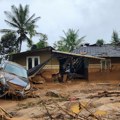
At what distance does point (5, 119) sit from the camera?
36.2 feet

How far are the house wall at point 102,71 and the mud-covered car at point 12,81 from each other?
13.9m

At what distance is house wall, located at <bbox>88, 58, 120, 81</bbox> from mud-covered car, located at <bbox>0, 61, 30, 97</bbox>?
1388 cm

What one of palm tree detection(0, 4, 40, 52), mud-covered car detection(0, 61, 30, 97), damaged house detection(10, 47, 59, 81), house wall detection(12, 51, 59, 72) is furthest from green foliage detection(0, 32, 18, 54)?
mud-covered car detection(0, 61, 30, 97)

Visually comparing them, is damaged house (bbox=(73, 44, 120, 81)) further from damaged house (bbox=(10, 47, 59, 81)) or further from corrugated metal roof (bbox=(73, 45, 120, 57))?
damaged house (bbox=(10, 47, 59, 81))

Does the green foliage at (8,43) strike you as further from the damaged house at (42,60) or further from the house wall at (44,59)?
the damaged house at (42,60)

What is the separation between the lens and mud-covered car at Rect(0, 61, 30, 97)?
1636 centimetres

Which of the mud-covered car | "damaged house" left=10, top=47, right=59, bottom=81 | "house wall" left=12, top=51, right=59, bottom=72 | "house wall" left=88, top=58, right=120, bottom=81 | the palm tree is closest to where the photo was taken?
the mud-covered car

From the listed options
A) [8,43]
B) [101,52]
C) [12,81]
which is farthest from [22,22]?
[12,81]

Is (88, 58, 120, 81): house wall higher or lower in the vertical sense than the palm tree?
lower

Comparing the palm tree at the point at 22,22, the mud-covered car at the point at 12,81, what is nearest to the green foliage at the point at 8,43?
the palm tree at the point at 22,22

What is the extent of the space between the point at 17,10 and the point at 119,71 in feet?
75.4

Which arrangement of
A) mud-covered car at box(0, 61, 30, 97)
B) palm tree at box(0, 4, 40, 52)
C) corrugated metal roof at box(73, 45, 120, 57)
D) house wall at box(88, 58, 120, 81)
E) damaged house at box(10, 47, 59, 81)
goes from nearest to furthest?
mud-covered car at box(0, 61, 30, 97) → damaged house at box(10, 47, 59, 81) → house wall at box(88, 58, 120, 81) → corrugated metal roof at box(73, 45, 120, 57) → palm tree at box(0, 4, 40, 52)

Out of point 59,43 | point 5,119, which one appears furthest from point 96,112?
point 59,43

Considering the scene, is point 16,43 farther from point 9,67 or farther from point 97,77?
point 9,67
